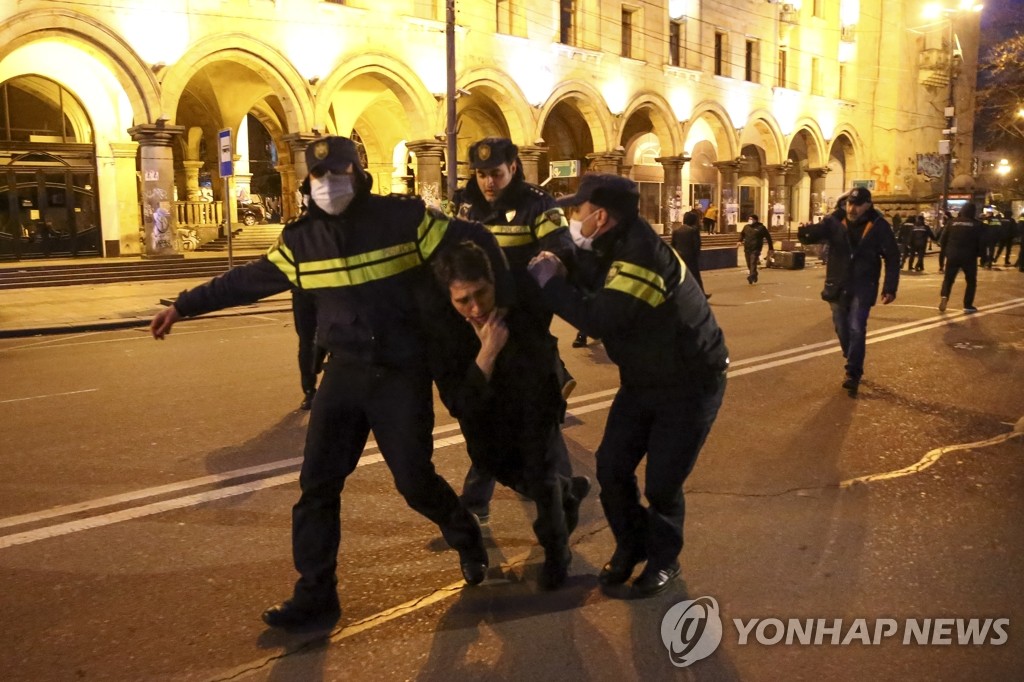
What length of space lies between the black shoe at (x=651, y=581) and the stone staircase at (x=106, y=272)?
1850 centimetres

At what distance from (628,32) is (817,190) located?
14.7 meters

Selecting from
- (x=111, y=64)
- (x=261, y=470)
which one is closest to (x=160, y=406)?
(x=261, y=470)

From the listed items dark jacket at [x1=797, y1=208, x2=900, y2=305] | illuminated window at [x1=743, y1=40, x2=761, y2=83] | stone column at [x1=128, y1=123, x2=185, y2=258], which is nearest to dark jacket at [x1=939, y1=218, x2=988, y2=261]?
dark jacket at [x1=797, y1=208, x2=900, y2=305]

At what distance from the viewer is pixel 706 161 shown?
120ft

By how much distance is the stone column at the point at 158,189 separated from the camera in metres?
20.8

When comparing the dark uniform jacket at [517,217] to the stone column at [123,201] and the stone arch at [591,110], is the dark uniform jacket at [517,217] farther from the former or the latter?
the stone arch at [591,110]

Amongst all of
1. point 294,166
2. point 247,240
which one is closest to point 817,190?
point 294,166

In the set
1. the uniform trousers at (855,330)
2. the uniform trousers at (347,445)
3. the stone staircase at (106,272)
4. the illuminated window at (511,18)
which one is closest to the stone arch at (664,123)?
the illuminated window at (511,18)

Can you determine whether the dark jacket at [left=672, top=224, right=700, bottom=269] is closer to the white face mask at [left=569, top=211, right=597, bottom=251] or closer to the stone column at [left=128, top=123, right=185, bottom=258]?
the white face mask at [left=569, top=211, right=597, bottom=251]

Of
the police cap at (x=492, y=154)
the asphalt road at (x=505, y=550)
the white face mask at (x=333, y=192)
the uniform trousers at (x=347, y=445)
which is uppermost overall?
the police cap at (x=492, y=154)

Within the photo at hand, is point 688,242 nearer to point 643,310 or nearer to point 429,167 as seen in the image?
point 643,310

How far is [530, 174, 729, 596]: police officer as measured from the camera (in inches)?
126

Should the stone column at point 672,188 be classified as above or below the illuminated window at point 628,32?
below

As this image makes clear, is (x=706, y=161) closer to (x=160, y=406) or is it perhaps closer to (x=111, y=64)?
(x=111, y=64)
